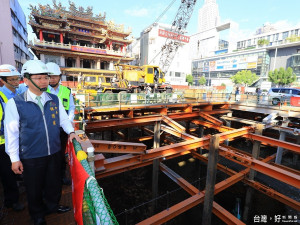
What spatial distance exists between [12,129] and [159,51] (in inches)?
1898

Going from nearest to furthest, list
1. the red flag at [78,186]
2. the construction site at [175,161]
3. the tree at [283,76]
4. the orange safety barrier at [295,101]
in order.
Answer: the red flag at [78,186] → the construction site at [175,161] → the orange safety barrier at [295,101] → the tree at [283,76]

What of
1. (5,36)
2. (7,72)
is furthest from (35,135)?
(5,36)

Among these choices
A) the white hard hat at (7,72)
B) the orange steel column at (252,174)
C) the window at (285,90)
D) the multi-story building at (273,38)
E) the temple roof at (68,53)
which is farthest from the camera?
the multi-story building at (273,38)

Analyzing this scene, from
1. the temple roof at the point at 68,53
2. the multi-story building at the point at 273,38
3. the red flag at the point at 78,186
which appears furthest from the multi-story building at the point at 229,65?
the red flag at the point at 78,186

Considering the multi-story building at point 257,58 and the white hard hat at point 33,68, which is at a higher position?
the multi-story building at point 257,58

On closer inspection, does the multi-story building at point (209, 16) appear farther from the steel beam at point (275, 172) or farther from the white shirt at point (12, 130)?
the white shirt at point (12, 130)

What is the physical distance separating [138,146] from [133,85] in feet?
38.6

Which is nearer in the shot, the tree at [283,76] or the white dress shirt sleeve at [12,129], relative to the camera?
the white dress shirt sleeve at [12,129]

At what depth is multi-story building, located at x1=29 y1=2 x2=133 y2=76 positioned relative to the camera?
2683cm

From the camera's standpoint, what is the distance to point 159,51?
153 ft

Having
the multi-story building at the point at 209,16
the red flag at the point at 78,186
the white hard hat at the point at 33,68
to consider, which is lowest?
the red flag at the point at 78,186

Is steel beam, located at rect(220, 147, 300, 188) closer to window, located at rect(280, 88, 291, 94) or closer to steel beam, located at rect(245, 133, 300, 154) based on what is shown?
steel beam, located at rect(245, 133, 300, 154)

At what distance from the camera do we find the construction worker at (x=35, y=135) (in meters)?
2.10

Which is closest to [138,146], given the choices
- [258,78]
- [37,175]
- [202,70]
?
[37,175]
